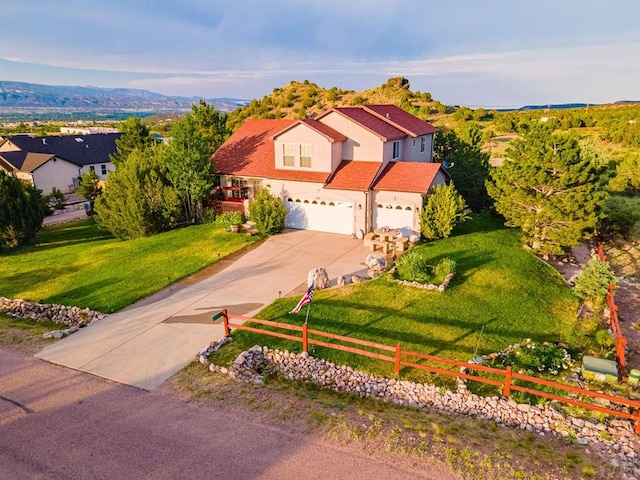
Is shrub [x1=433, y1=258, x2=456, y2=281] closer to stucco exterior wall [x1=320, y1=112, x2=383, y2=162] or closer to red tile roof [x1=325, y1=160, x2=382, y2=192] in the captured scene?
red tile roof [x1=325, y1=160, x2=382, y2=192]

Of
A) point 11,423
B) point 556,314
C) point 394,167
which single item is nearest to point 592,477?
point 556,314

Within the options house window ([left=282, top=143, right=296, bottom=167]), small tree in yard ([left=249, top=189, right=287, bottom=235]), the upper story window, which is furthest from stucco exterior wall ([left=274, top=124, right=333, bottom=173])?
the upper story window

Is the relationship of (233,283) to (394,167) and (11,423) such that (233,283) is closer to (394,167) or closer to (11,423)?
(11,423)

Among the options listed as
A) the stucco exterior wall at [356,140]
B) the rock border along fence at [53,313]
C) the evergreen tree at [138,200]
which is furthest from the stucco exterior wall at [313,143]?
the rock border along fence at [53,313]

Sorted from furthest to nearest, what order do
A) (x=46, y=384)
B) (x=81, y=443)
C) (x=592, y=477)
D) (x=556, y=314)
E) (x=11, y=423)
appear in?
1. (x=556, y=314)
2. (x=46, y=384)
3. (x=11, y=423)
4. (x=81, y=443)
5. (x=592, y=477)

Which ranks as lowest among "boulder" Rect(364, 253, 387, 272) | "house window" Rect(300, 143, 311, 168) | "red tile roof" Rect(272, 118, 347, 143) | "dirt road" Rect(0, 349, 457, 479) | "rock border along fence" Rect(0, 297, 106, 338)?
"dirt road" Rect(0, 349, 457, 479)

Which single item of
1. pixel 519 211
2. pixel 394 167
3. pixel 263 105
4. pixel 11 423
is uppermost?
pixel 263 105

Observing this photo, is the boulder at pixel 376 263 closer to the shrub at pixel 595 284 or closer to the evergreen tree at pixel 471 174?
the shrub at pixel 595 284

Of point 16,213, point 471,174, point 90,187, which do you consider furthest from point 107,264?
point 471,174
